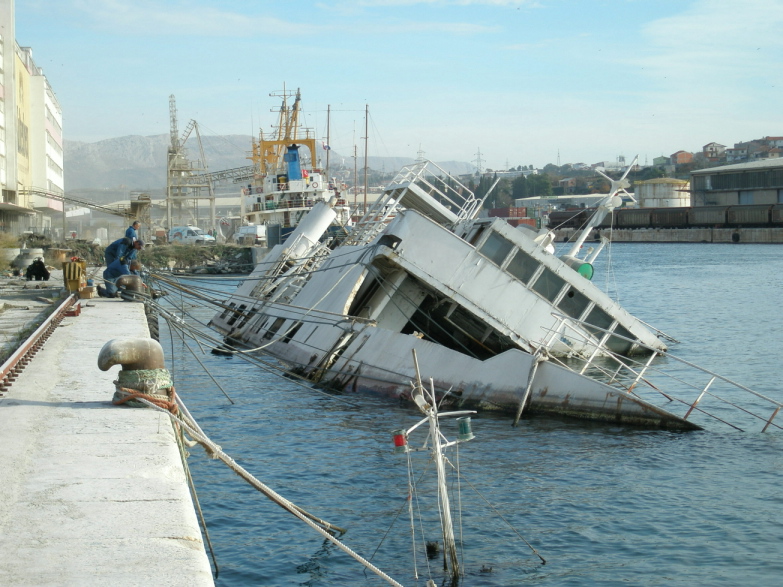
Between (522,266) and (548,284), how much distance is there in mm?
794

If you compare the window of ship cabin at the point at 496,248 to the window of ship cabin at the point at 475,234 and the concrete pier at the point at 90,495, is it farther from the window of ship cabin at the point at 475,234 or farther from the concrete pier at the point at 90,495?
the concrete pier at the point at 90,495

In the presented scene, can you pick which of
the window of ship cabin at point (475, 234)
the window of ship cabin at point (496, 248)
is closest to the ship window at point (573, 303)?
the window of ship cabin at point (496, 248)

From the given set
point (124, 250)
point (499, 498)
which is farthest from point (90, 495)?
point (124, 250)

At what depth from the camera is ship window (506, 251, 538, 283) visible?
20250mm

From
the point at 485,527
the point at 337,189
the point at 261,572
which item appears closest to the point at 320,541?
the point at 261,572

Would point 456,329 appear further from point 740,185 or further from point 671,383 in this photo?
point 740,185

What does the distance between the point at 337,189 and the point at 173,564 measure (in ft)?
232

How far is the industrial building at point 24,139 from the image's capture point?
51188 mm

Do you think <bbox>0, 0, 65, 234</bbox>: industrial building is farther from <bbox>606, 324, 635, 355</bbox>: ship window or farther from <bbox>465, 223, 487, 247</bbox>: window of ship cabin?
<bbox>606, 324, 635, 355</bbox>: ship window

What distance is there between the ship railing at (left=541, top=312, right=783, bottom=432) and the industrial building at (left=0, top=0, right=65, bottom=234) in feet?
123

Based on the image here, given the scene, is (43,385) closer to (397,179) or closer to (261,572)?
(261,572)

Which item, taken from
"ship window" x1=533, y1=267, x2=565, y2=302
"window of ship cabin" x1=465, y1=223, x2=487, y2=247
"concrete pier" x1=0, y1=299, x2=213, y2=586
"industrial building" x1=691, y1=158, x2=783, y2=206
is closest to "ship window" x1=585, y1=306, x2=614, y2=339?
"ship window" x1=533, y1=267, x2=565, y2=302

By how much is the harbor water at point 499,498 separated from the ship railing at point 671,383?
995mm

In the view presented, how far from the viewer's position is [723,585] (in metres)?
10.1
